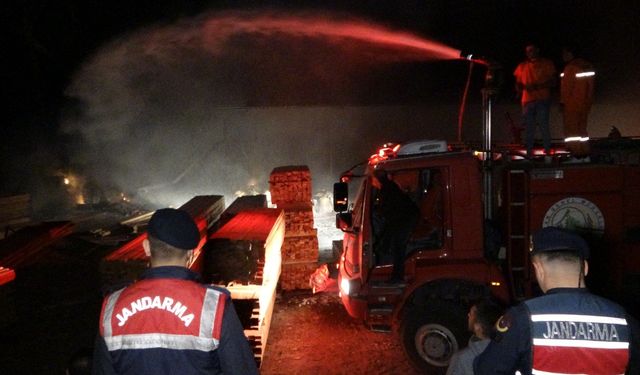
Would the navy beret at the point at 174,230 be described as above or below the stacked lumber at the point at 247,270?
above

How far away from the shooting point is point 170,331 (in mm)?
2230

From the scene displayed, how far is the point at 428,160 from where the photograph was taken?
5.91m

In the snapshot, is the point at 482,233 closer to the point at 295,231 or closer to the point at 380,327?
the point at 380,327

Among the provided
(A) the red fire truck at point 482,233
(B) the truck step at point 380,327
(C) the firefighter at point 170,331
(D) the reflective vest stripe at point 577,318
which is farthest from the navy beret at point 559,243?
(B) the truck step at point 380,327

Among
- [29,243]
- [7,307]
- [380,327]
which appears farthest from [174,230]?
[29,243]

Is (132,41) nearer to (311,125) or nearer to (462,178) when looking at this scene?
(311,125)

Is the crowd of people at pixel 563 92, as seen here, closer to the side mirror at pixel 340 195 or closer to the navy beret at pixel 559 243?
the side mirror at pixel 340 195

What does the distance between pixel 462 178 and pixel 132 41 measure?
17.4 metres

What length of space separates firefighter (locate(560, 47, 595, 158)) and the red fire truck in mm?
1643

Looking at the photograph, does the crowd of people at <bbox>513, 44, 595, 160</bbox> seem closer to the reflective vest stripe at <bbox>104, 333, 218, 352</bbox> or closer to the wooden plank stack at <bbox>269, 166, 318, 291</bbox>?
the wooden plank stack at <bbox>269, 166, 318, 291</bbox>

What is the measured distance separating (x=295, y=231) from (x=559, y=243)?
7196 mm

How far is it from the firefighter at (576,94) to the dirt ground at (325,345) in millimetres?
4411

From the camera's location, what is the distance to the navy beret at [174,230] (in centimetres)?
239

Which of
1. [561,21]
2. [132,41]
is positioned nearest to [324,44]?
[132,41]
